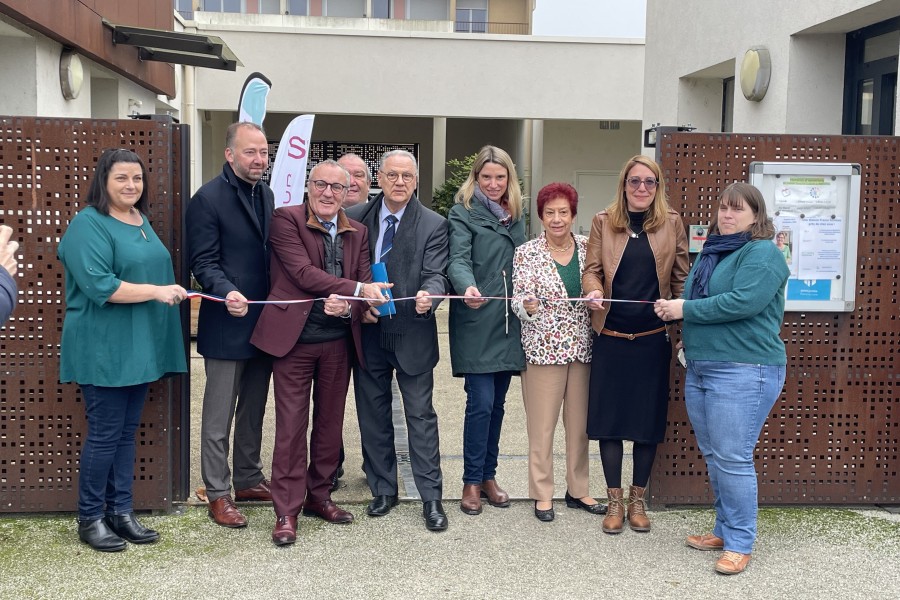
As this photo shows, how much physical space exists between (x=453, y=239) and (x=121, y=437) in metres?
2.04

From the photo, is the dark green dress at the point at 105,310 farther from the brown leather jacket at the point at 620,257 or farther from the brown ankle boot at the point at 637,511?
the brown ankle boot at the point at 637,511

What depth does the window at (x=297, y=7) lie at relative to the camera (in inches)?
1367

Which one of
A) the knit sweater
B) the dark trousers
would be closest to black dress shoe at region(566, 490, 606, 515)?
the knit sweater

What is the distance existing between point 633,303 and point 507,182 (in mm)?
1000

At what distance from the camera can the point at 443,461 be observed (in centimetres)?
632

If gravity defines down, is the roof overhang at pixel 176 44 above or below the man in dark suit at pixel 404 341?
above

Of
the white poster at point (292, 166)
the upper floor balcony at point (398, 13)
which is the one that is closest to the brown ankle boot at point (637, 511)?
the white poster at point (292, 166)

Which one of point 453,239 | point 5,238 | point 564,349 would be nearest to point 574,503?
point 564,349

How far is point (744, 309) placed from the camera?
425cm

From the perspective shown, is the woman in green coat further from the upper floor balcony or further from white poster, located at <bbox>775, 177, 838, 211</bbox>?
the upper floor balcony

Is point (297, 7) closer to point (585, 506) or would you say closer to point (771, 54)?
point (771, 54)

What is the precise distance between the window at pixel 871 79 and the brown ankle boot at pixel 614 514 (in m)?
4.43

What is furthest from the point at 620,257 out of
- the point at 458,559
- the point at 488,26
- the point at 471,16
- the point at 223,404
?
the point at 471,16

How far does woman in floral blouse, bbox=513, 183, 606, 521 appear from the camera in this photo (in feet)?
16.2
